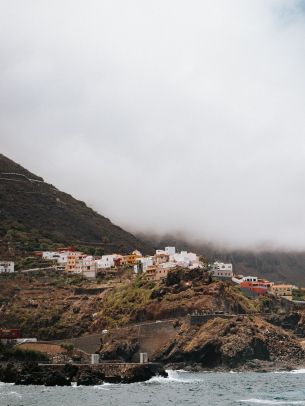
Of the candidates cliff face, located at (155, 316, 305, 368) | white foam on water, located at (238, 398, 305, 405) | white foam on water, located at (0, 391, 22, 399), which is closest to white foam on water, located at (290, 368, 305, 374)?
cliff face, located at (155, 316, 305, 368)

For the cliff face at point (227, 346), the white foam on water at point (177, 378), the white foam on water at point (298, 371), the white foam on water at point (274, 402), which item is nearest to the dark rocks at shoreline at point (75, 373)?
the white foam on water at point (177, 378)

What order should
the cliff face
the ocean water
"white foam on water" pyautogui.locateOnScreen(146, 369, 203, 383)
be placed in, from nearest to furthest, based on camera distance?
the ocean water, "white foam on water" pyautogui.locateOnScreen(146, 369, 203, 383), the cliff face

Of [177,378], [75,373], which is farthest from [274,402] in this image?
[75,373]

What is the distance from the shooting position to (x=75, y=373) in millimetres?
124062

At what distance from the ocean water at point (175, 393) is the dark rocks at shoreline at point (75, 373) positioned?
244 cm

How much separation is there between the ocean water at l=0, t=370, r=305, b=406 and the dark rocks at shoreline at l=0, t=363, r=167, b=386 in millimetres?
2444

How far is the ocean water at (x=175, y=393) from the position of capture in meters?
92.3

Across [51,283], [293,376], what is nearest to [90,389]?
[293,376]

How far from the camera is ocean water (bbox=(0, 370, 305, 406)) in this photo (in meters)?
92.3

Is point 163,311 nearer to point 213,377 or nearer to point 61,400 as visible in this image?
point 213,377

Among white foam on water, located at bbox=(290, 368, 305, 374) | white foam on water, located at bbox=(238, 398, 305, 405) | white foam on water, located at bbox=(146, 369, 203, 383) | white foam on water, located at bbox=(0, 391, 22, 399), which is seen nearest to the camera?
white foam on water, located at bbox=(238, 398, 305, 405)

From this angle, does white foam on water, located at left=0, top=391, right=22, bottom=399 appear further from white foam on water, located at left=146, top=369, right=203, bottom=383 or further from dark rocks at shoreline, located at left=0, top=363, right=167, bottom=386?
white foam on water, located at left=146, top=369, right=203, bottom=383

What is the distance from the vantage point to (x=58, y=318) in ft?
565

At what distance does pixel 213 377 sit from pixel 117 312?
38.7 meters
